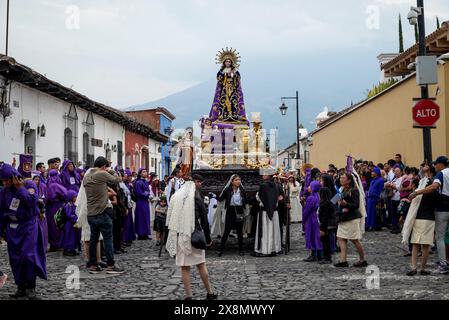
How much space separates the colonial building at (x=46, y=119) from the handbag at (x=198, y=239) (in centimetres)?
854

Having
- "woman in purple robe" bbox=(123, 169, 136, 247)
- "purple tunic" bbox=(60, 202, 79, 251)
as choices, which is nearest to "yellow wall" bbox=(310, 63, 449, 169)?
"woman in purple robe" bbox=(123, 169, 136, 247)

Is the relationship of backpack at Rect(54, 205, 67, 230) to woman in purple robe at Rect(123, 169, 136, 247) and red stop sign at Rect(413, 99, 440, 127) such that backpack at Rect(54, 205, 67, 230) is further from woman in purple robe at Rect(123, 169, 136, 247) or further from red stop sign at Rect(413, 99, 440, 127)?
red stop sign at Rect(413, 99, 440, 127)

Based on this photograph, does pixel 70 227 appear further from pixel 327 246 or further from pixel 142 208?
pixel 327 246

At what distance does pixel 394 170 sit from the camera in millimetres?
17109

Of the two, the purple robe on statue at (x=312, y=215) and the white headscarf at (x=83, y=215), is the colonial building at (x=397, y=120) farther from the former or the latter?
the white headscarf at (x=83, y=215)

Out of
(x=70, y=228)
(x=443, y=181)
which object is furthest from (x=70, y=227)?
(x=443, y=181)

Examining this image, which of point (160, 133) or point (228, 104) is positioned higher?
point (160, 133)

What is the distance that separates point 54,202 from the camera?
46.0ft

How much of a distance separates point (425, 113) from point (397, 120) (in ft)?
A: 21.7

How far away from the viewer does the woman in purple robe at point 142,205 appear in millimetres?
16766

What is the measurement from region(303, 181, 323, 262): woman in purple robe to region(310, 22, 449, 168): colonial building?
5.25 metres

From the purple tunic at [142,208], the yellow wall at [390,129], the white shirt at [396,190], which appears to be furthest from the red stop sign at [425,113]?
the purple tunic at [142,208]

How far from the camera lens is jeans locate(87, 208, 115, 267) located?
35.8 ft
